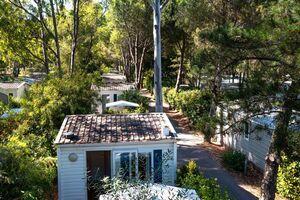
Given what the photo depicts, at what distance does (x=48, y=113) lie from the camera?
1616cm

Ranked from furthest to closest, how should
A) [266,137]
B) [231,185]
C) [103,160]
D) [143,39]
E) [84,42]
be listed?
[143,39] < [84,42] < [103,160] < [266,137] < [231,185]

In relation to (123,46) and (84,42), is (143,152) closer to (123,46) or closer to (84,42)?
(84,42)

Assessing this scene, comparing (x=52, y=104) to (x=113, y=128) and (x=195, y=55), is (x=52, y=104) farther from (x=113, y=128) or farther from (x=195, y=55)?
(x=195, y=55)

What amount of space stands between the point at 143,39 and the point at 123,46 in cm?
1266

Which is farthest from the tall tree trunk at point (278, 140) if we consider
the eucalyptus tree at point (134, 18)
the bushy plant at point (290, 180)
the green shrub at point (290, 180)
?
the eucalyptus tree at point (134, 18)

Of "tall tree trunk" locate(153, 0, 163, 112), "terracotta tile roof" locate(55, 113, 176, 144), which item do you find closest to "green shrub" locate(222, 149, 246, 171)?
"tall tree trunk" locate(153, 0, 163, 112)

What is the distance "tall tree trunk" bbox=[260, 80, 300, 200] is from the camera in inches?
341

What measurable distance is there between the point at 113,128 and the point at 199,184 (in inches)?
158

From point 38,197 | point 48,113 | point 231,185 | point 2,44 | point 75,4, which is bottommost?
point 231,185

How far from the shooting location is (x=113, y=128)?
492 inches

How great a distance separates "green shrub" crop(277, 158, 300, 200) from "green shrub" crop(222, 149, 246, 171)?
3081 millimetres

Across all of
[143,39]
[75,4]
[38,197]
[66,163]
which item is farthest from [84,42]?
[38,197]

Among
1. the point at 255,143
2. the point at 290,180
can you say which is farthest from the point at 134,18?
the point at 290,180

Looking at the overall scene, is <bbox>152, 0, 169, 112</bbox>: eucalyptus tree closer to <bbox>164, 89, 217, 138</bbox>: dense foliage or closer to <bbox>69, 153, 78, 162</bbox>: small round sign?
<bbox>164, 89, 217, 138</bbox>: dense foliage
